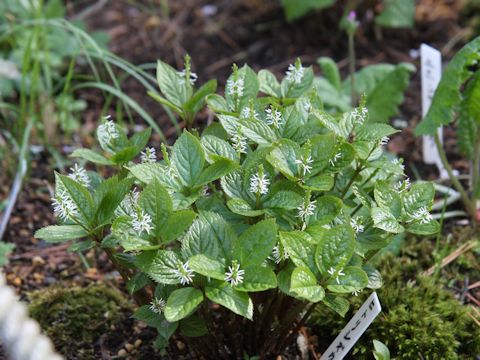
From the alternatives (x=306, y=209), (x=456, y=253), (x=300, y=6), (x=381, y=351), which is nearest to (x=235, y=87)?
(x=306, y=209)

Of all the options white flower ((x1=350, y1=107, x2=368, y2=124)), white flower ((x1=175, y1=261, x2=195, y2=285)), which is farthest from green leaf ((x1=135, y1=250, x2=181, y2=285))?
white flower ((x1=350, y1=107, x2=368, y2=124))

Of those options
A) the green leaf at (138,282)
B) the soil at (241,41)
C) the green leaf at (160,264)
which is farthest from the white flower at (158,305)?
the soil at (241,41)

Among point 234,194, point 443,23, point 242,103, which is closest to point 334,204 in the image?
point 234,194

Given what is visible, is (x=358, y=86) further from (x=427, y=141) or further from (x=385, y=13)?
(x=385, y=13)

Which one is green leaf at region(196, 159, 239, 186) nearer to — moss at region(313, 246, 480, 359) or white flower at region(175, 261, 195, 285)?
white flower at region(175, 261, 195, 285)

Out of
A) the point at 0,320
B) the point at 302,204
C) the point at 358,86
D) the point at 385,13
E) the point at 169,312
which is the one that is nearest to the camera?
the point at 0,320

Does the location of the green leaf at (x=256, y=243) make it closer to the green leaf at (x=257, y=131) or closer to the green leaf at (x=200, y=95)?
the green leaf at (x=257, y=131)

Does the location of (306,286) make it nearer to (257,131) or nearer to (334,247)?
(334,247)
